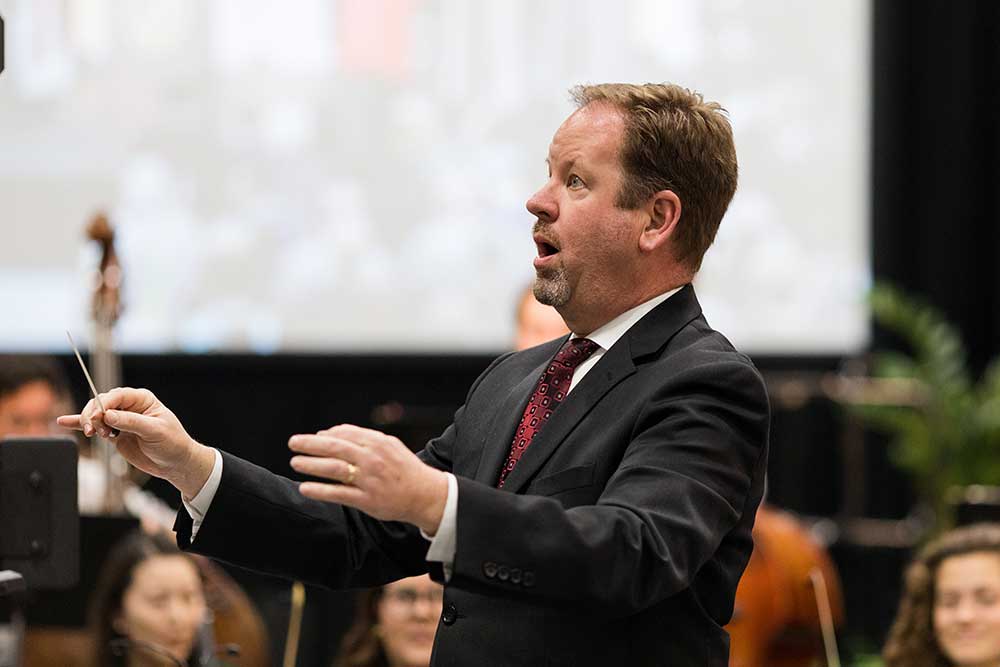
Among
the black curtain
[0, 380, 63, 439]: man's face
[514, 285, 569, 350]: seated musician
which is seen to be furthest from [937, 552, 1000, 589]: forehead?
the black curtain

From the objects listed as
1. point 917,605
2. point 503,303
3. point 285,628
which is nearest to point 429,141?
point 503,303

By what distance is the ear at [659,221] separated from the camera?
2113 mm

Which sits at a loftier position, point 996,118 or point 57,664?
point 996,118

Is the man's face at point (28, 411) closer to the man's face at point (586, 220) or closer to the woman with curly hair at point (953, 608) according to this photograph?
the woman with curly hair at point (953, 608)

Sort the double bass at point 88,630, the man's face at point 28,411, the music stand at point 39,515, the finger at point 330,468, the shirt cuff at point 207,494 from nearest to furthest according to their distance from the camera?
the finger at point 330,468
the shirt cuff at point 207,494
the music stand at point 39,515
the double bass at point 88,630
the man's face at point 28,411

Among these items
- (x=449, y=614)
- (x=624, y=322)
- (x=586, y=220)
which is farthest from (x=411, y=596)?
(x=586, y=220)

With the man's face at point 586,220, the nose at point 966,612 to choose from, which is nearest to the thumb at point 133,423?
the man's face at point 586,220

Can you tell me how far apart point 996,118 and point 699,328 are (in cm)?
630

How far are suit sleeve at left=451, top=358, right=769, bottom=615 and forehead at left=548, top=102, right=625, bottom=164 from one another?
1.07 ft

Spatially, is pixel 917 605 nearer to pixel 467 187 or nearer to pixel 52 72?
pixel 467 187

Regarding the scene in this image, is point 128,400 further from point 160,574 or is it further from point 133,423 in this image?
point 160,574

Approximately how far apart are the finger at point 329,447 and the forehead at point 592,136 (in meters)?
0.61

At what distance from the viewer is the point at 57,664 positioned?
4.33 meters

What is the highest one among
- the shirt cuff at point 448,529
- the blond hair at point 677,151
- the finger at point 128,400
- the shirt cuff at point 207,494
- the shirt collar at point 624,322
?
the blond hair at point 677,151
